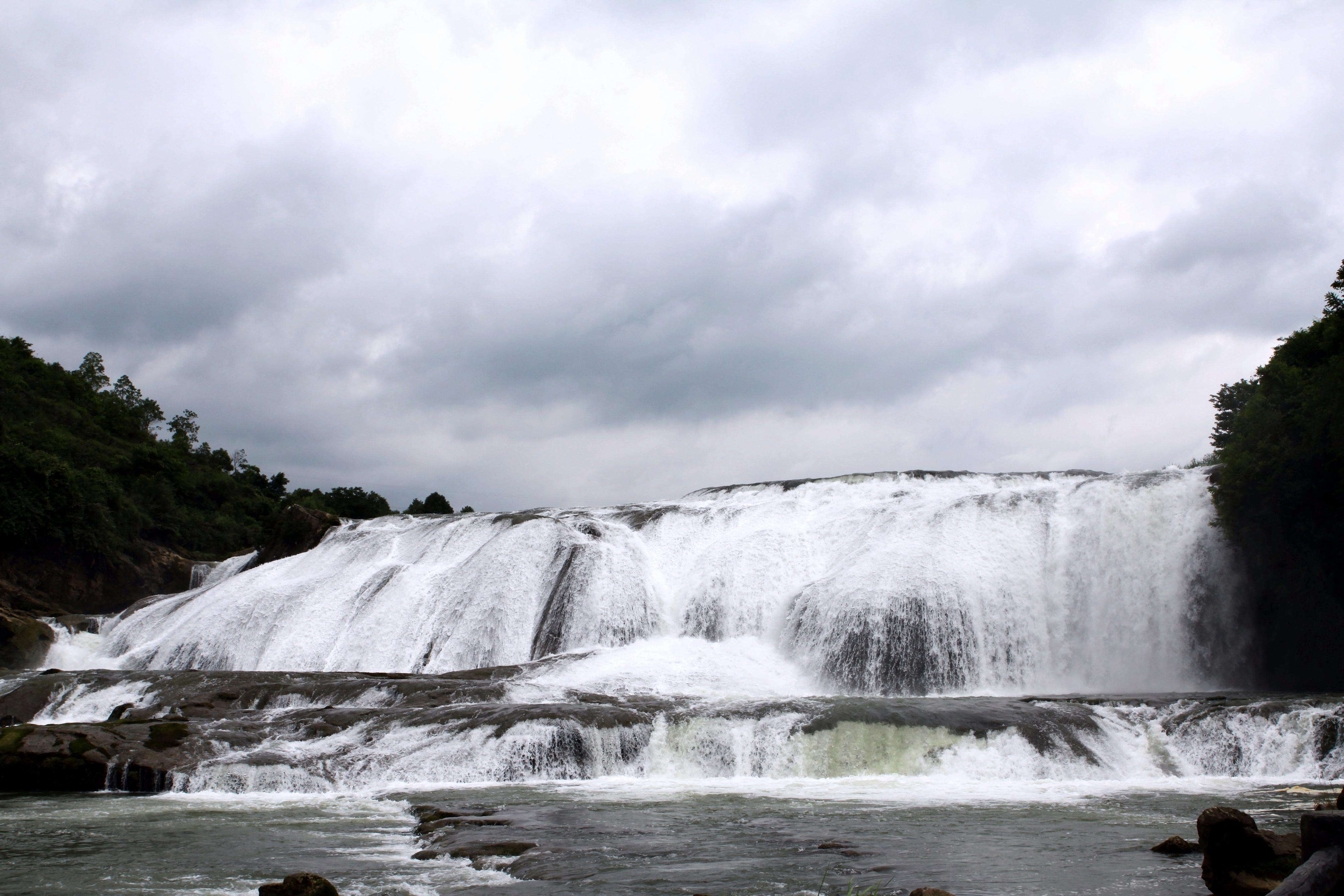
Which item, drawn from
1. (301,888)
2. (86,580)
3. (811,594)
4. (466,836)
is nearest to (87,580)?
(86,580)

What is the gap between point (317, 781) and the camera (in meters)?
15.4

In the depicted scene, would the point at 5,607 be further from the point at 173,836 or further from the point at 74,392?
the point at 74,392

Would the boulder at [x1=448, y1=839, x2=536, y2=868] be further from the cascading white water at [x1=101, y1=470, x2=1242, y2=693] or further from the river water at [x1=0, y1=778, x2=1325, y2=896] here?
the cascading white water at [x1=101, y1=470, x2=1242, y2=693]

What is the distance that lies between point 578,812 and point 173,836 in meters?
4.78

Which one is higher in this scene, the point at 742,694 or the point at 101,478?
the point at 101,478

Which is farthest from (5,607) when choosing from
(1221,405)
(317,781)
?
(1221,405)

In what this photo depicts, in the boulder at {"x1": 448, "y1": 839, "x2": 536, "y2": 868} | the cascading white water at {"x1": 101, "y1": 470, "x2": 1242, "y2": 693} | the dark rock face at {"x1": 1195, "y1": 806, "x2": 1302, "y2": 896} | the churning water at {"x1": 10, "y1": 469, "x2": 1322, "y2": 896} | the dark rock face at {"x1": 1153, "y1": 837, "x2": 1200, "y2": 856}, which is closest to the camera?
the dark rock face at {"x1": 1195, "y1": 806, "x2": 1302, "y2": 896}

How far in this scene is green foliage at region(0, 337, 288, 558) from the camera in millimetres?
46094

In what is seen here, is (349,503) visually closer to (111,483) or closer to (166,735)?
(111,483)

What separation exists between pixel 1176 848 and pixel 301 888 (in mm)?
7841

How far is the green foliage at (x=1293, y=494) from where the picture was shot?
23172mm

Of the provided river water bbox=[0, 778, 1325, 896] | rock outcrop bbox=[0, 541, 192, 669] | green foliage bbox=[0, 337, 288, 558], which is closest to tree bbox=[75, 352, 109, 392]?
green foliage bbox=[0, 337, 288, 558]

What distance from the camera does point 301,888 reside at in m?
7.06

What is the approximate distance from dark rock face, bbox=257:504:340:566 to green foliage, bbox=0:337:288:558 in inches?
43.6
